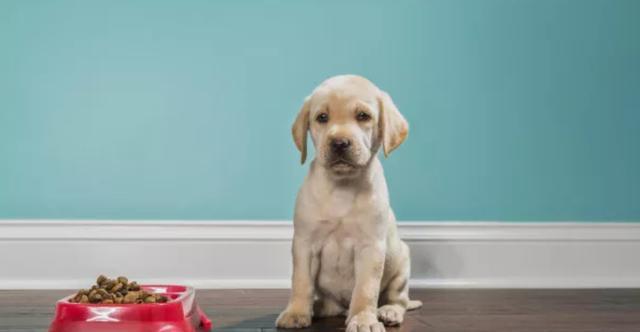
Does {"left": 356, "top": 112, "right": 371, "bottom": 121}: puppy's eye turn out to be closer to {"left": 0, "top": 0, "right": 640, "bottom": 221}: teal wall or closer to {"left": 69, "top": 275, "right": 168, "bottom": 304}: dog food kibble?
{"left": 69, "top": 275, "right": 168, "bottom": 304}: dog food kibble

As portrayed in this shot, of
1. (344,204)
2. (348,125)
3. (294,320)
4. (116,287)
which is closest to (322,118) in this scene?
(348,125)

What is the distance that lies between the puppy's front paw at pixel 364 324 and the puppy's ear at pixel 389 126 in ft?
1.36

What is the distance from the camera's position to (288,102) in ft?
9.52

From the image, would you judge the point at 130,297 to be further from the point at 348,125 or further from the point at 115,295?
the point at 348,125

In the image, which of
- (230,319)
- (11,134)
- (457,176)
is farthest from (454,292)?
(11,134)

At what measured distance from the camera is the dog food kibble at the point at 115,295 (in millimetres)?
1664

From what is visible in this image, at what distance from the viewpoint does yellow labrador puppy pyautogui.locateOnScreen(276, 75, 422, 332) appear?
1989 millimetres

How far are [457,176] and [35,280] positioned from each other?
1.53 meters

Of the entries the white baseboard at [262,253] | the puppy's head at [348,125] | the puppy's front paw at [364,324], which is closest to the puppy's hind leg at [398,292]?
the puppy's front paw at [364,324]

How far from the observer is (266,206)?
287 cm

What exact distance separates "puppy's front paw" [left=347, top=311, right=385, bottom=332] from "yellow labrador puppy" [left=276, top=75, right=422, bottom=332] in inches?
1.4

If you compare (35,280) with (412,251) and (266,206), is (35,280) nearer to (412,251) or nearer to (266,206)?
(266,206)

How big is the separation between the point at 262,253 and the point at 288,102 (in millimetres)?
544

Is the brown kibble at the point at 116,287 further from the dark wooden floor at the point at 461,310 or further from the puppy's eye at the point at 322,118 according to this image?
the puppy's eye at the point at 322,118
